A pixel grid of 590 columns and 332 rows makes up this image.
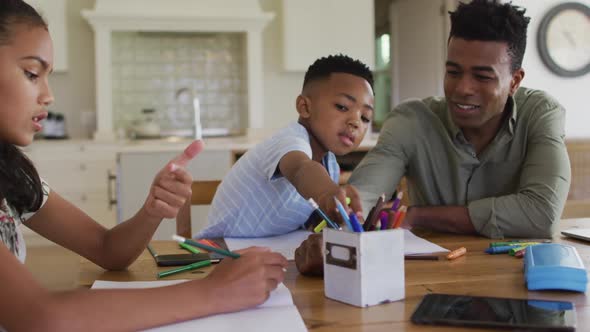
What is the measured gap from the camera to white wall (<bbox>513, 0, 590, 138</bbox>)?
4.61 meters

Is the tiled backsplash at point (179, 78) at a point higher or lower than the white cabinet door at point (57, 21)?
lower

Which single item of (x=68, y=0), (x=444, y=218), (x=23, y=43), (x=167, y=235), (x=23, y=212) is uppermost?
(x=68, y=0)

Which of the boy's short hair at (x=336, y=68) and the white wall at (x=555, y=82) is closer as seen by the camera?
the boy's short hair at (x=336, y=68)

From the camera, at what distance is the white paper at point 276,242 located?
1364 millimetres

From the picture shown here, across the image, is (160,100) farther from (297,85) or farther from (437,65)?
(437,65)

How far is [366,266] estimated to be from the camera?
2.90ft

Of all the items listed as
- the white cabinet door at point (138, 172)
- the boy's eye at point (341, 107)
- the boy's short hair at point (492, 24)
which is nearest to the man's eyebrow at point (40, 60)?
the boy's eye at point (341, 107)

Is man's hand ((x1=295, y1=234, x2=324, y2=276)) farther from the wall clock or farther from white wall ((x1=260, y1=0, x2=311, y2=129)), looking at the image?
the wall clock

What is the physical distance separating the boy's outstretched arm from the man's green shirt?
1.15 feet

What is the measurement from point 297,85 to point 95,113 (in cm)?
155

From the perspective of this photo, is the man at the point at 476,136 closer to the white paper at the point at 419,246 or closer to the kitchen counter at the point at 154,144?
the white paper at the point at 419,246

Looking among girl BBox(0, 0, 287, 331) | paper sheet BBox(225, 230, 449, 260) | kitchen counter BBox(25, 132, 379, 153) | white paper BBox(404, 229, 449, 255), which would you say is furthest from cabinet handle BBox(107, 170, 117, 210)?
white paper BBox(404, 229, 449, 255)

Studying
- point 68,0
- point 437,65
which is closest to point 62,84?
point 68,0

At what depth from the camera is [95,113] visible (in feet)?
15.7
